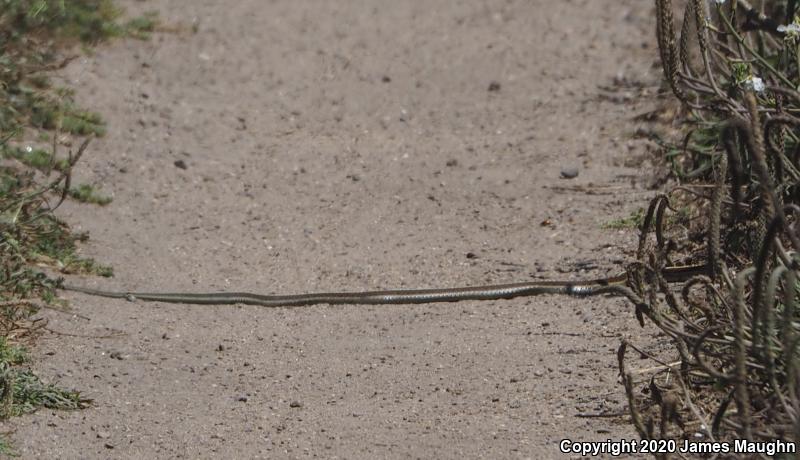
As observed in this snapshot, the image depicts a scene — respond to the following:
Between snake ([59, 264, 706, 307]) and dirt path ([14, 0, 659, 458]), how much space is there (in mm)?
66

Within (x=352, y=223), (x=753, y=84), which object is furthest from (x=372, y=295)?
(x=753, y=84)

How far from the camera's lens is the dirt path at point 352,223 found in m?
4.57

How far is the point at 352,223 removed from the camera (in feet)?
23.1

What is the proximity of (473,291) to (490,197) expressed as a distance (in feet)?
4.62

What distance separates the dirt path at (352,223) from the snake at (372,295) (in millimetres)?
66

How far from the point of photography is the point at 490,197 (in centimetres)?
723

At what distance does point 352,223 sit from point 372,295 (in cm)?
115

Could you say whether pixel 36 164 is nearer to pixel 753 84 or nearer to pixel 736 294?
pixel 753 84

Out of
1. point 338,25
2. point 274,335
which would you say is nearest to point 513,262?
point 274,335

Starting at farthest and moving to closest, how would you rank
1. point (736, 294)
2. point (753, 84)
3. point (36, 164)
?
1. point (36, 164)
2. point (753, 84)
3. point (736, 294)

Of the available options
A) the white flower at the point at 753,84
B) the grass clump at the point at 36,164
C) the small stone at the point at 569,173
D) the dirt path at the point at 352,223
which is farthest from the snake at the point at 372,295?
the white flower at the point at 753,84

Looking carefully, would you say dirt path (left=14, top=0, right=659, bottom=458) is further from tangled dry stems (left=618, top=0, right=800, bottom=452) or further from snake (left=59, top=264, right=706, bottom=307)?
tangled dry stems (left=618, top=0, right=800, bottom=452)

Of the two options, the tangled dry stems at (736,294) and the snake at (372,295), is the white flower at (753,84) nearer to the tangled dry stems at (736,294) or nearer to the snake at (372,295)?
the tangled dry stems at (736,294)

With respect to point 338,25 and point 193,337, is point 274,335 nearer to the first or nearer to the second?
point 193,337
